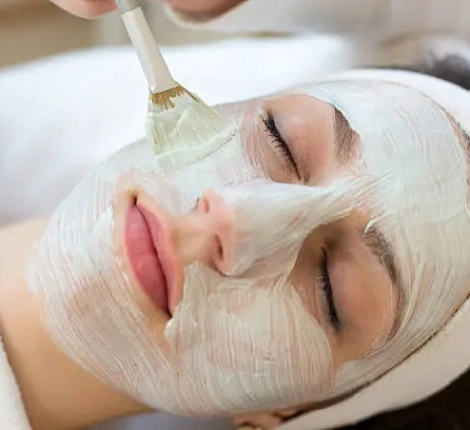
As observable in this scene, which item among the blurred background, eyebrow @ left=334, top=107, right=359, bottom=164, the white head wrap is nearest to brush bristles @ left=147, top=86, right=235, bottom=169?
eyebrow @ left=334, top=107, right=359, bottom=164

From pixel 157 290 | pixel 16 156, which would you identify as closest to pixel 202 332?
pixel 157 290

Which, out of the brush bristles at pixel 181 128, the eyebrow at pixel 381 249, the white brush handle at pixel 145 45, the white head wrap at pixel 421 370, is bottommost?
the white head wrap at pixel 421 370

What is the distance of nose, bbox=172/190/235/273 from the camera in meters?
0.93

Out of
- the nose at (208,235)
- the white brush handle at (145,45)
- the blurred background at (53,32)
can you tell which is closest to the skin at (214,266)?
the nose at (208,235)

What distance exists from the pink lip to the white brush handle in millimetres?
134

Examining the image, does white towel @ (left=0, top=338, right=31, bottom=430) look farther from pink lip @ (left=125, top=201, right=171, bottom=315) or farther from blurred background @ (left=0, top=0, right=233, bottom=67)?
blurred background @ (left=0, top=0, right=233, bottom=67)

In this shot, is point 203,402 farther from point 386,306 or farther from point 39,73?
point 39,73

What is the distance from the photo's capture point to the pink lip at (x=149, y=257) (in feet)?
3.11

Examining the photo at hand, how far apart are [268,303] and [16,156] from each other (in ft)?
2.03

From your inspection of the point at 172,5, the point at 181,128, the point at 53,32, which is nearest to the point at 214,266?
the point at 181,128

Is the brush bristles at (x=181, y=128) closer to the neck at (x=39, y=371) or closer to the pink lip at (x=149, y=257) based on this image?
the pink lip at (x=149, y=257)

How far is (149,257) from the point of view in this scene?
0.95 m

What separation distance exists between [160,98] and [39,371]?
344 millimetres

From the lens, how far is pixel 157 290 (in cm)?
95
